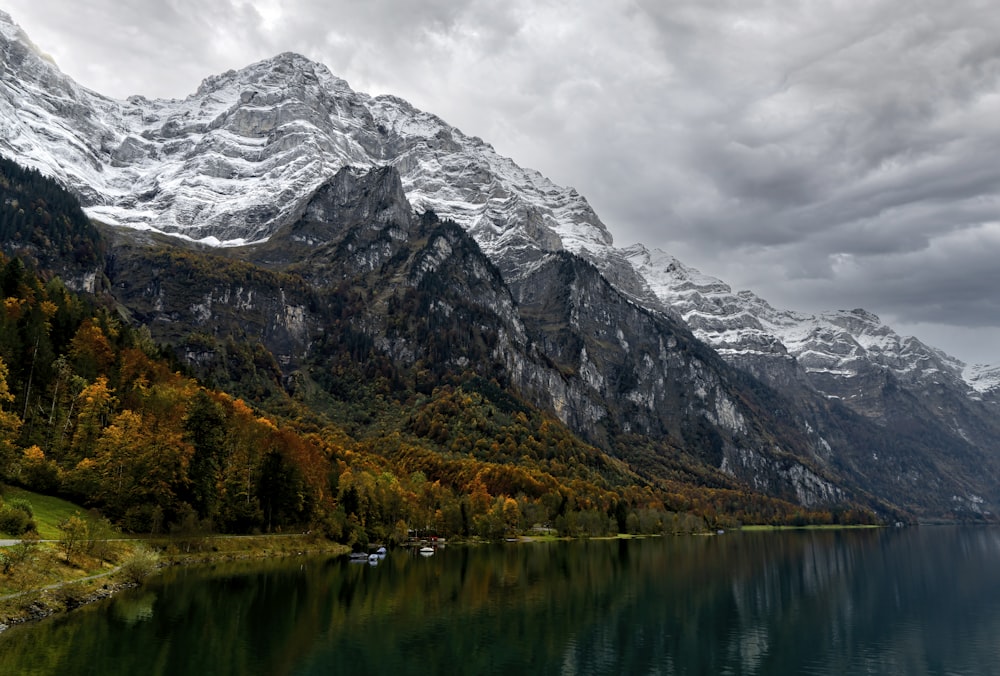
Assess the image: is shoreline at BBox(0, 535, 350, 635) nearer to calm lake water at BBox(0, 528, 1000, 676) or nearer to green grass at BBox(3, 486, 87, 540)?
calm lake water at BBox(0, 528, 1000, 676)

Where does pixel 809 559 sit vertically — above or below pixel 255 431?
below

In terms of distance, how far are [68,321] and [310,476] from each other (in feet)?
156

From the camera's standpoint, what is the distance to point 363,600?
72875mm

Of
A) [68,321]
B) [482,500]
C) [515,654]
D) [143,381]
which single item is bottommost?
[515,654]

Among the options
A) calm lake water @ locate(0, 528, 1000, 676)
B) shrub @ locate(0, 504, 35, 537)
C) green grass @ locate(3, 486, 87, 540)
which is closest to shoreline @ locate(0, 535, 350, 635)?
calm lake water @ locate(0, 528, 1000, 676)

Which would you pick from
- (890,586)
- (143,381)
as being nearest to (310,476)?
(143,381)

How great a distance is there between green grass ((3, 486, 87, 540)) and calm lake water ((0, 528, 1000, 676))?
11.4 metres

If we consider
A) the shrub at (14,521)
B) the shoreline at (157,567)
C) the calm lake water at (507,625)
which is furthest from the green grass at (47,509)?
the calm lake water at (507,625)

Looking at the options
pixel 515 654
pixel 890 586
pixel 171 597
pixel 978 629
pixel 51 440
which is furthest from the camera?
pixel 890 586

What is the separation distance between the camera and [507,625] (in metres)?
63.8

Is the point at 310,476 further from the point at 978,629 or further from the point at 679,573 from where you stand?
the point at 978,629

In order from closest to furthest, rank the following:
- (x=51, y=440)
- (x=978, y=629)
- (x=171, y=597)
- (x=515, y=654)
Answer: (x=515, y=654) → (x=171, y=597) → (x=978, y=629) → (x=51, y=440)

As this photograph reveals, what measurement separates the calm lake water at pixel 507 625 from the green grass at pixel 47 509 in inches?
447

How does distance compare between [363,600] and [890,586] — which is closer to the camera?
[363,600]
